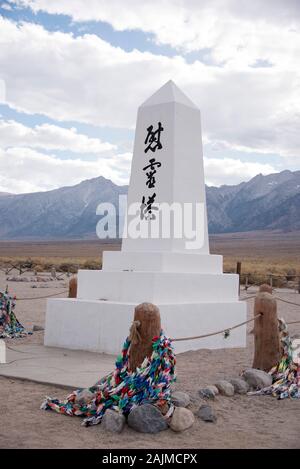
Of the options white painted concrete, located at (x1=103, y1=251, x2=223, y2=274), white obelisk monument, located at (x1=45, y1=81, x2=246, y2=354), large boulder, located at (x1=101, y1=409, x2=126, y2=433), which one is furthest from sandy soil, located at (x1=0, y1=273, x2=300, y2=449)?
white painted concrete, located at (x1=103, y1=251, x2=223, y2=274)

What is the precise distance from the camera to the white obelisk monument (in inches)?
336

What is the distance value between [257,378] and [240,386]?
30 cm

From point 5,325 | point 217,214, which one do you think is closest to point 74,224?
point 217,214

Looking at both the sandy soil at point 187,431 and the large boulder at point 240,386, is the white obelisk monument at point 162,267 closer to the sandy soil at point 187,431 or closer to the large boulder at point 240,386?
the sandy soil at point 187,431

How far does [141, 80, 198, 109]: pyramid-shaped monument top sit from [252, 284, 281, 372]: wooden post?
4280 millimetres

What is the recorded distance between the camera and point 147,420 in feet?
16.5

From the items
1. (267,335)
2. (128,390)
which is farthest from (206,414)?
(267,335)

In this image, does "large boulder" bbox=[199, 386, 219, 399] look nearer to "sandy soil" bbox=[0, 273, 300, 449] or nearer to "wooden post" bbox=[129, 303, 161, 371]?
"sandy soil" bbox=[0, 273, 300, 449]

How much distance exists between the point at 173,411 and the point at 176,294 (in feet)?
12.3

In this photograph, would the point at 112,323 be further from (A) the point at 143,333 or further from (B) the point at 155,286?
(A) the point at 143,333

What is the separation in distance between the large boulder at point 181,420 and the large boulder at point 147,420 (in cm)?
9

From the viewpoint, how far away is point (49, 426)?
199 inches

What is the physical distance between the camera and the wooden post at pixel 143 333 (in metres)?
5.55
